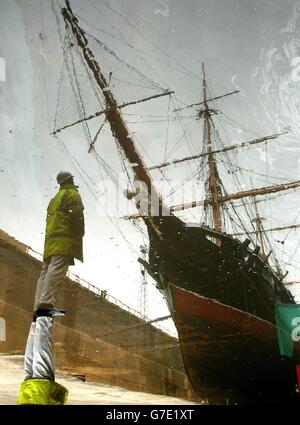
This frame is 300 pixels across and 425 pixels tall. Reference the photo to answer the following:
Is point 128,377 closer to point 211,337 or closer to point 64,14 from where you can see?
point 211,337

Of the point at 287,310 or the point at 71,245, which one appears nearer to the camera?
the point at 71,245

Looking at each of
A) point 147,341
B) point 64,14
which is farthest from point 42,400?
point 147,341

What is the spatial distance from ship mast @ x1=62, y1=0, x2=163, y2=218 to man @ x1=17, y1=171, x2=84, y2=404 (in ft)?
19.7

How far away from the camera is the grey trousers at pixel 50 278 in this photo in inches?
83.9

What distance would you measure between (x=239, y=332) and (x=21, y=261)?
8368 mm

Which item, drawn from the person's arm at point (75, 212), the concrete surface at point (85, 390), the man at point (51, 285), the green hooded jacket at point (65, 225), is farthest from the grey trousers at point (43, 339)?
the concrete surface at point (85, 390)

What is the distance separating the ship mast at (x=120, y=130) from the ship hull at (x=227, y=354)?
91.6 inches

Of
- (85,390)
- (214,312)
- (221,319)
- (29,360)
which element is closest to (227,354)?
(221,319)

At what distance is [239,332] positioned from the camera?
827cm

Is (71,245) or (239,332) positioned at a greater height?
(239,332)

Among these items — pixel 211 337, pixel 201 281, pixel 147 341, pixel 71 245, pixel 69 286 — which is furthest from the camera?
pixel 147 341

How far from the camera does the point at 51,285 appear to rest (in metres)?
2.17

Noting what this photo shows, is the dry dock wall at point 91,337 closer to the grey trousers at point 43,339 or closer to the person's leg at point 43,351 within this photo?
the grey trousers at point 43,339

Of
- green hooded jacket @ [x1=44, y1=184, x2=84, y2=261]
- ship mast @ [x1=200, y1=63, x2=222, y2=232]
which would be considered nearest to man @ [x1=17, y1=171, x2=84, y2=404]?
green hooded jacket @ [x1=44, y1=184, x2=84, y2=261]
